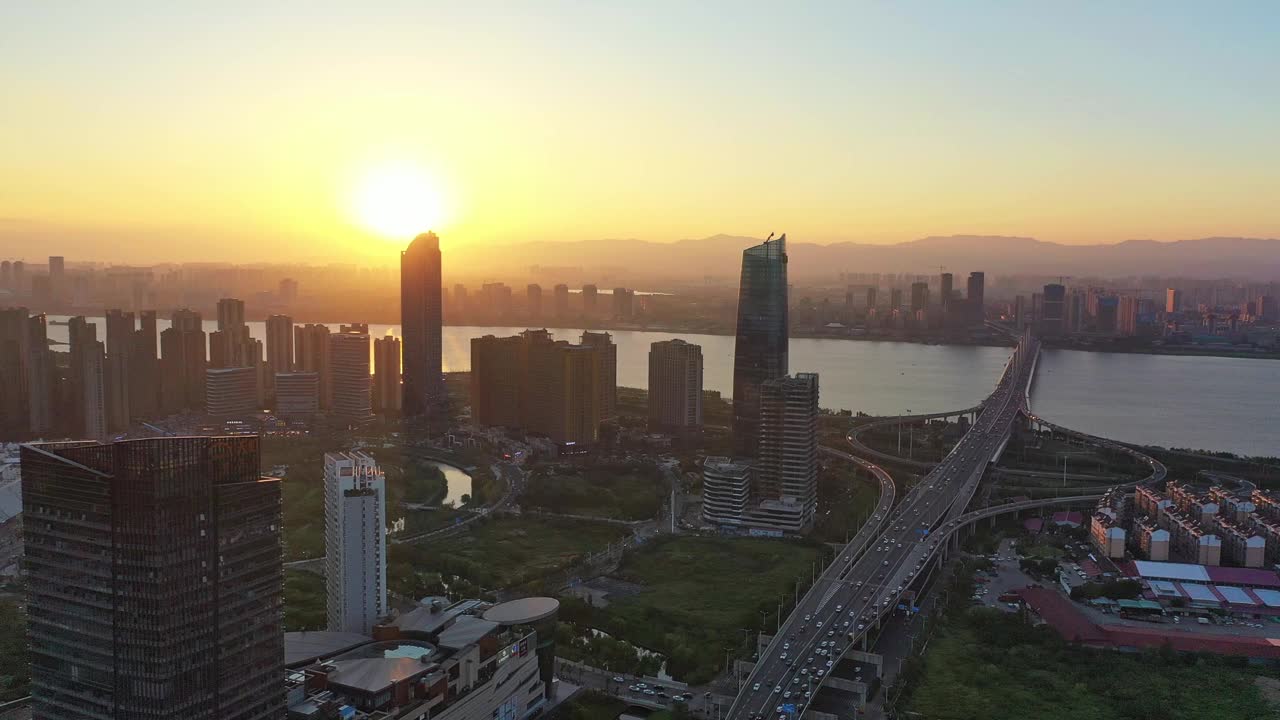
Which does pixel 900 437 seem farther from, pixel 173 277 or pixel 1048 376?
pixel 173 277

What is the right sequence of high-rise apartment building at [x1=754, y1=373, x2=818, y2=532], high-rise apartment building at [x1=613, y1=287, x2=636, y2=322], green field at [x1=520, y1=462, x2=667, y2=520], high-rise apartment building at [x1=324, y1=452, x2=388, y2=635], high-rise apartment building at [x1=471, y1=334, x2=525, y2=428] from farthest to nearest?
high-rise apartment building at [x1=613, y1=287, x2=636, y2=322], high-rise apartment building at [x1=471, y1=334, x2=525, y2=428], green field at [x1=520, y1=462, x2=667, y2=520], high-rise apartment building at [x1=754, y1=373, x2=818, y2=532], high-rise apartment building at [x1=324, y1=452, x2=388, y2=635]

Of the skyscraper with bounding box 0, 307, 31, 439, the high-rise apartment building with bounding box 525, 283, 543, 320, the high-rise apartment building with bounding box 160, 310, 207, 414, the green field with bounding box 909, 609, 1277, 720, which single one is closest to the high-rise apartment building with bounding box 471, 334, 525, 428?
the high-rise apartment building with bounding box 160, 310, 207, 414

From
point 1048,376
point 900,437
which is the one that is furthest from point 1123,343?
point 900,437

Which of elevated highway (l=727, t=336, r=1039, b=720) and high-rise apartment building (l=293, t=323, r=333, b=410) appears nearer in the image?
elevated highway (l=727, t=336, r=1039, b=720)

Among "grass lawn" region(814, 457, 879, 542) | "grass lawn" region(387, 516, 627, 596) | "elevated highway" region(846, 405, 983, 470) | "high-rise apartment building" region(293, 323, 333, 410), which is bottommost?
"grass lawn" region(387, 516, 627, 596)

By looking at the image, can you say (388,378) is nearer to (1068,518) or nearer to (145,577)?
(1068,518)

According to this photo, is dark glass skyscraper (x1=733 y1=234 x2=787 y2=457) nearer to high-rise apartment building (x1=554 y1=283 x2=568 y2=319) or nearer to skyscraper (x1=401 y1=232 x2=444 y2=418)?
skyscraper (x1=401 y1=232 x2=444 y2=418)
